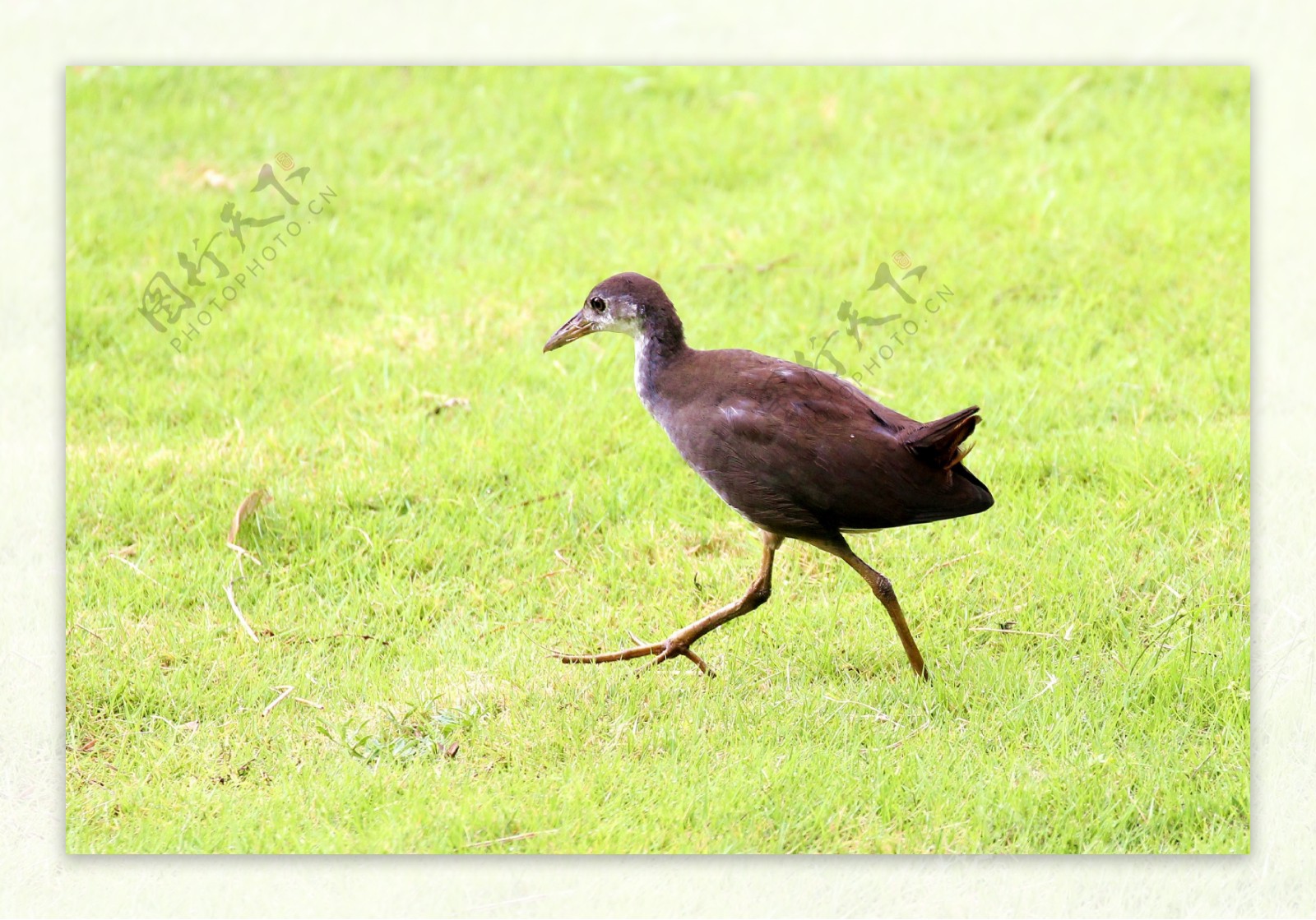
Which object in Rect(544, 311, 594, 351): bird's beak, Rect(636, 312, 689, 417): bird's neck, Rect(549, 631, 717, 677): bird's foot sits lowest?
Rect(549, 631, 717, 677): bird's foot

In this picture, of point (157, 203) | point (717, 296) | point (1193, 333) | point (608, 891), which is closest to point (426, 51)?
point (717, 296)

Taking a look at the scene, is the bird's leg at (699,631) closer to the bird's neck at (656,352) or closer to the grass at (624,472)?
the grass at (624,472)

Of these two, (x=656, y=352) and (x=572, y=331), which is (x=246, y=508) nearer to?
(x=572, y=331)

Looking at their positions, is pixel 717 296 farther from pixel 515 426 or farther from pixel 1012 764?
pixel 1012 764

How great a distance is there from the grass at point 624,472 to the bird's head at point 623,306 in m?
0.82

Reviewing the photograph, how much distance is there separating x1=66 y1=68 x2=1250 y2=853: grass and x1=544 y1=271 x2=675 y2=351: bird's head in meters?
0.82

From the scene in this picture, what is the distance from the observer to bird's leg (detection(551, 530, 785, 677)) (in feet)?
12.5

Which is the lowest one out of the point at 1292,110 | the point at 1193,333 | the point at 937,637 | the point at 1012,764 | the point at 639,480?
the point at 1012,764

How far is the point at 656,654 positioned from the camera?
12.7ft

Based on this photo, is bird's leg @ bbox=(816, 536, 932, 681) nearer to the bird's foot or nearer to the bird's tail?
the bird's tail

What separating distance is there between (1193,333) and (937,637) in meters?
1.77

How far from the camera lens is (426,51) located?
Answer: 14.0ft

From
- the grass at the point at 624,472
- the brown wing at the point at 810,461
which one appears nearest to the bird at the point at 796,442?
the brown wing at the point at 810,461

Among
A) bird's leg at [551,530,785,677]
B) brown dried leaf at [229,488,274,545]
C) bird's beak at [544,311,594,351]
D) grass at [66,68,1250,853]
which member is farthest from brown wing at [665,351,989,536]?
brown dried leaf at [229,488,274,545]
